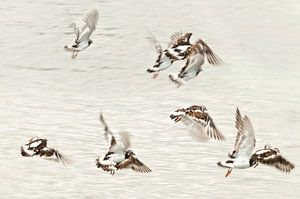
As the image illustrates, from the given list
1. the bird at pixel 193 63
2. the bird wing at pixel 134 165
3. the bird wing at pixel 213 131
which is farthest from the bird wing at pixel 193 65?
the bird wing at pixel 134 165

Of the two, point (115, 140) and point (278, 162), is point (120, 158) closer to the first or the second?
point (115, 140)

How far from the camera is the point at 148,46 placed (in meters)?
1.84

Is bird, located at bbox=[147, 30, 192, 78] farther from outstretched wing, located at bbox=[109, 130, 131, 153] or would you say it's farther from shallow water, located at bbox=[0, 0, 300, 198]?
outstretched wing, located at bbox=[109, 130, 131, 153]

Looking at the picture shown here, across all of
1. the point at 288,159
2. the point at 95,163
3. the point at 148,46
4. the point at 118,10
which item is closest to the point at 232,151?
the point at 288,159

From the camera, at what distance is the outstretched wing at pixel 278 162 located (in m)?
1.27

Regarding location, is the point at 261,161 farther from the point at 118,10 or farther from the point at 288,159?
the point at 118,10

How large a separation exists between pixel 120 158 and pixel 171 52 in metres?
0.34

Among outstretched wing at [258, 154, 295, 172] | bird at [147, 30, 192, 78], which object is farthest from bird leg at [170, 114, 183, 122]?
outstretched wing at [258, 154, 295, 172]

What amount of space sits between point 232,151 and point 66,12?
34.0 inches

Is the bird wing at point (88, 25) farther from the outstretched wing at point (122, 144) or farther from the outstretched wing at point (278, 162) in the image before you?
the outstretched wing at point (278, 162)

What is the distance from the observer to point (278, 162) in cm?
130

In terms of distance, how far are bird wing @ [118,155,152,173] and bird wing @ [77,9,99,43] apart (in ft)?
1.31

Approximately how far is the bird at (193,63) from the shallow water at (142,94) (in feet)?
0.11

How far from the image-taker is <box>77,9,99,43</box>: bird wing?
1651 millimetres
